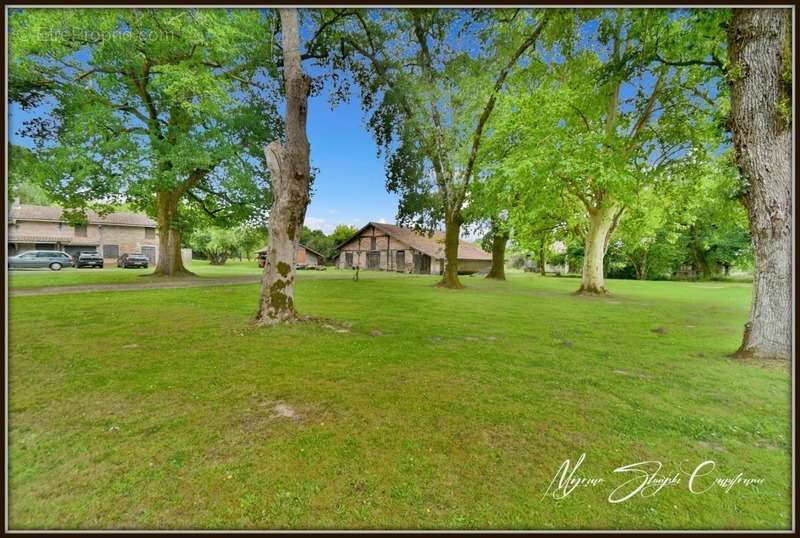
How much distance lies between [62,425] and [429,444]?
12.5ft

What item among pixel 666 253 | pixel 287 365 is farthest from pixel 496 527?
pixel 666 253

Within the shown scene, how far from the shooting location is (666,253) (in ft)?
151

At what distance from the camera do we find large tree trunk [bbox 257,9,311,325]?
341 inches

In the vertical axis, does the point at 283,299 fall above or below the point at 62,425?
above

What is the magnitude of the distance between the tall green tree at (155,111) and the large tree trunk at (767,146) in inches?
525

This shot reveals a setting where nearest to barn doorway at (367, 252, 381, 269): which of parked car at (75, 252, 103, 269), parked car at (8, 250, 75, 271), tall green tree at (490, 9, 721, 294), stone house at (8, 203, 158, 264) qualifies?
stone house at (8, 203, 158, 264)

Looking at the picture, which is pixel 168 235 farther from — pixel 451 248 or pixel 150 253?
pixel 150 253

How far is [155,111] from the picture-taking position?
20844 millimetres

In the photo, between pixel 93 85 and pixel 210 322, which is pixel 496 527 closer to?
pixel 210 322

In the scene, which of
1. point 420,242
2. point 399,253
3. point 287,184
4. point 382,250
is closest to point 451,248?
point 287,184

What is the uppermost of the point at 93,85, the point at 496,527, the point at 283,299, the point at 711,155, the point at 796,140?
the point at 93,85

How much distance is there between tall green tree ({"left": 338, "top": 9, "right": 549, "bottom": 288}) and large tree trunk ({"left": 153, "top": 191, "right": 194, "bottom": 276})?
14.4 meters

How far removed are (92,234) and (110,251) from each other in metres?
2.65

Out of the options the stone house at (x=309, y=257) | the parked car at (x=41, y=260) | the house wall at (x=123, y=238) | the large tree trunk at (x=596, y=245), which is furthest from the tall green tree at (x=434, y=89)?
the house wall at (x=123, y=238)
